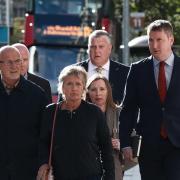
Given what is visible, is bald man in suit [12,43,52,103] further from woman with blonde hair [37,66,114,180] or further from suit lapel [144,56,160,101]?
woman with blonde hair [37,66,114,180]

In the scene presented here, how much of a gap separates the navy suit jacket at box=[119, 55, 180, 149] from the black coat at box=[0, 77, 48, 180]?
36.6 inches

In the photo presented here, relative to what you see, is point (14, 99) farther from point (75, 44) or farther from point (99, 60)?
point (75, 44)

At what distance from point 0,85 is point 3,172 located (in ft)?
2.47

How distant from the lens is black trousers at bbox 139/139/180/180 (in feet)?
23.4

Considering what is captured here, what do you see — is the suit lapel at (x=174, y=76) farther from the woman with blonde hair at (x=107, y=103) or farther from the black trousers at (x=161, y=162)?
the woman with blonde hair at (x=107, y=103)

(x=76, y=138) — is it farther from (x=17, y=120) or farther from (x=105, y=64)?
(x=105, y=64)

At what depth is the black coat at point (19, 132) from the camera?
6930 millimetres

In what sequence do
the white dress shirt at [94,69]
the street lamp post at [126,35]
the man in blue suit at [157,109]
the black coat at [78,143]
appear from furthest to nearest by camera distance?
the street lamp post at [126,35]
the white dress shirt at [94,69]
the man in blue suit at [157,109]
the black coat at [78,143]

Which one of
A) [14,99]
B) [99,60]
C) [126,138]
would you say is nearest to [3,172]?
[14,99]

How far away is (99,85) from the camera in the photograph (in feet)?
24.8

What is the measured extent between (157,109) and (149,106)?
0.10 meters

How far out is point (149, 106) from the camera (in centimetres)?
739

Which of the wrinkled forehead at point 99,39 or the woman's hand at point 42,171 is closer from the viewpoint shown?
A: the woman's hand at point 42,171

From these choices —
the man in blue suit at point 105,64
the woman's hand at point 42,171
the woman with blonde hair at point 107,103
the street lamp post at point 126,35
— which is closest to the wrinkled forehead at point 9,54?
the woman with blonde hair at point 107,103
